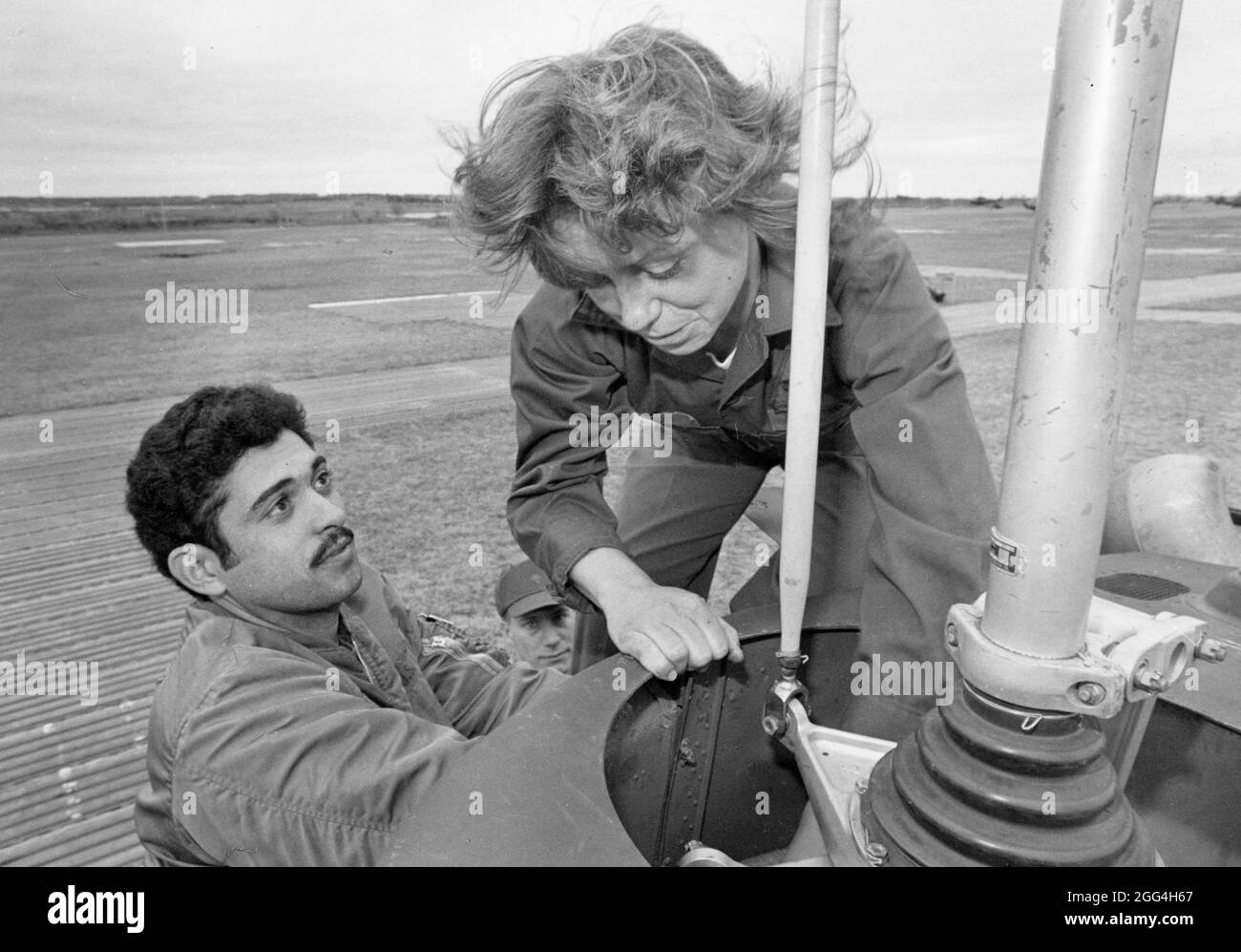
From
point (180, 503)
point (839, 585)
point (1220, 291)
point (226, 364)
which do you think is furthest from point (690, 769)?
point (1220, 291)

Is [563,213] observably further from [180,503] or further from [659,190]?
[180,503]

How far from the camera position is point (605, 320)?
149 centimetres

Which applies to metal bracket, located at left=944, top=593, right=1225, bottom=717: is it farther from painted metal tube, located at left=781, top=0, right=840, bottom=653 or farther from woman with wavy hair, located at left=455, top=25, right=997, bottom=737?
woman with wavy hair, located at left=455, top=25, right=997, bottom=737

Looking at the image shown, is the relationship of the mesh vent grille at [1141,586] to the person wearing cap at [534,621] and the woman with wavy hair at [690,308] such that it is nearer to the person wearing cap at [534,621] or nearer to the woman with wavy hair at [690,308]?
the woman with wavy hair at [690,308]

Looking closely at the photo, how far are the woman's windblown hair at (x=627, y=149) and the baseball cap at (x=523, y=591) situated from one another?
4.80 ft

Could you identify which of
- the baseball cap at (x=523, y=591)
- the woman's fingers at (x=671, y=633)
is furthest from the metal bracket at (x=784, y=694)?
the baseball cap at (x=523, y=591)

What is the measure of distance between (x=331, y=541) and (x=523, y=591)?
1.07 m

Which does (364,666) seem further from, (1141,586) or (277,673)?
(1141,586)

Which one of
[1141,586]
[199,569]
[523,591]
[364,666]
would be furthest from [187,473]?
[1141,586]

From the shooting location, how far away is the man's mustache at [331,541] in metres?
1.62

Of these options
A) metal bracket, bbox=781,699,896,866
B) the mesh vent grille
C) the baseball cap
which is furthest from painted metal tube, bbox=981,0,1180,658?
the baseball cap

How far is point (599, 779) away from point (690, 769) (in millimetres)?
374

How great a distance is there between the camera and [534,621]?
2670 millimetres

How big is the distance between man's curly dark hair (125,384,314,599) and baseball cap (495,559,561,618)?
1056 mm
